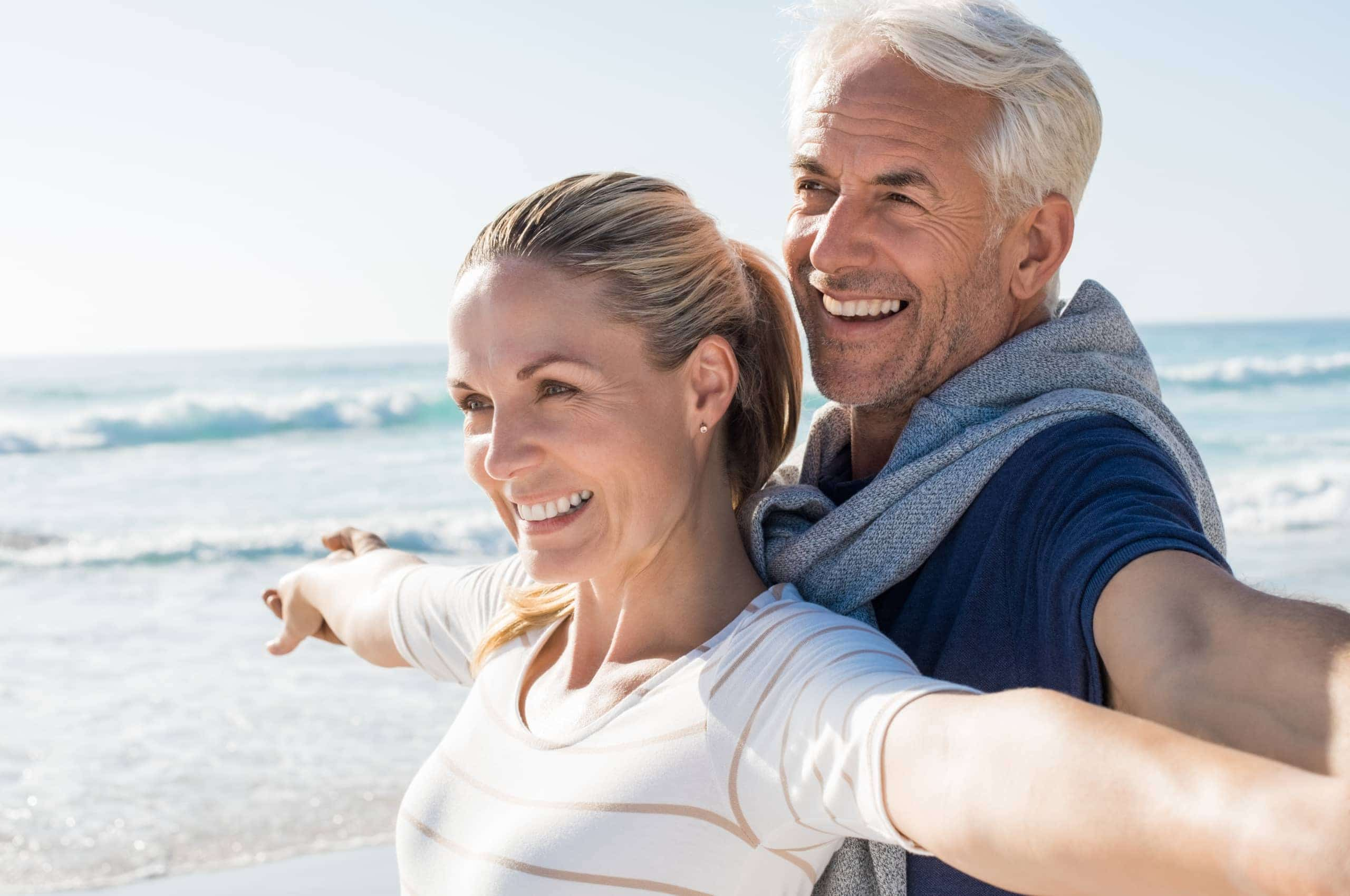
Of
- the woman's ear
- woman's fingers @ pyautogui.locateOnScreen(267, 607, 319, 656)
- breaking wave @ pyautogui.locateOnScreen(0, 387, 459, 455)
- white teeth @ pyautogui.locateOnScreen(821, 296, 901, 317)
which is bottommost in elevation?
breaking wave @ pyautogui.locateOnScreen(0, 387, 459, 455)

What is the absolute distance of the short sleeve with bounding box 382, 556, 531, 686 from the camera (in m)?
2.29

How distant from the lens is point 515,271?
1.71 metres

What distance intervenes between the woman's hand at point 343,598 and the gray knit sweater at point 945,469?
3.31 ft

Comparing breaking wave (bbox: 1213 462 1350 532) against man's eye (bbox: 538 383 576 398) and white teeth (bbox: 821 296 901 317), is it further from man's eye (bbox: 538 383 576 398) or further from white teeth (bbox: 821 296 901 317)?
man's eye (bbox: 538 383 576 398)

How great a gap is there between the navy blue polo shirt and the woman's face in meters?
0.41

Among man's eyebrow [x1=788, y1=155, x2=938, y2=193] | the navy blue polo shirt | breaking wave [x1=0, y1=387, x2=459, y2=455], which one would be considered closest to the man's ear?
man's eyebrow [x1=788, y1=155, x2=938, y2=193]

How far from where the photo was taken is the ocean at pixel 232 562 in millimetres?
4520

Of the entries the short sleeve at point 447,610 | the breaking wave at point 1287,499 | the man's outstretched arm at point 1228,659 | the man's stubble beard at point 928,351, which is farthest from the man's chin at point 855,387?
the breaking wave at point 1287,499

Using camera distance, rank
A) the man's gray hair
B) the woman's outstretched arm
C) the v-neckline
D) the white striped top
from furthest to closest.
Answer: the man's gray hair → the v-neckline → the white striped top → the woman's outstretched arm

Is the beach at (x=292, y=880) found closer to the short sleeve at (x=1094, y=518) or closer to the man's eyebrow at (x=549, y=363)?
the man's eyebrow at (x=549, y=363)

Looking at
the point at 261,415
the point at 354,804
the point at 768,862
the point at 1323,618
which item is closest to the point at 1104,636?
the point at 1323,618

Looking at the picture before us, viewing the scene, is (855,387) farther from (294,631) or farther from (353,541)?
(294,631)

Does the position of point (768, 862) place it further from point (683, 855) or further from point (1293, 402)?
point (1293, 402)

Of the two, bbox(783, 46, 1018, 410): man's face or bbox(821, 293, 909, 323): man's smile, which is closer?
bbox(783, 46, 1018, 410): man's face
